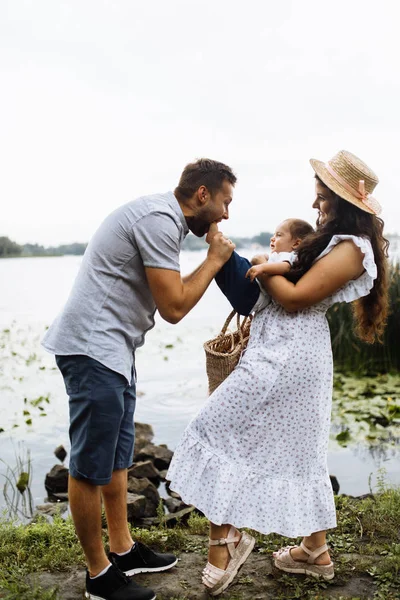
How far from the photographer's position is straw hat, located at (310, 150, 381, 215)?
9.76 ft

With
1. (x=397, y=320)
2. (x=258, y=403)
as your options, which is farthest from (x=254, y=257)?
(x=397, y=320)

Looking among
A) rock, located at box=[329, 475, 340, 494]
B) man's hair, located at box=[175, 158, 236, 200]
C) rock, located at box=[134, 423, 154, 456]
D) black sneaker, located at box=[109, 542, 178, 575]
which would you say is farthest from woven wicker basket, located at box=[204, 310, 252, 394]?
rock, located at box=[134, 423, 154, 456]

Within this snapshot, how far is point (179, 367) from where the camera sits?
31.9ft

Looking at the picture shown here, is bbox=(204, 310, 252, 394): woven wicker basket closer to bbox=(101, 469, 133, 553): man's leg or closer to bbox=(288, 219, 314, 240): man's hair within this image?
bbox=(288, 219, 314, 240): man's hair

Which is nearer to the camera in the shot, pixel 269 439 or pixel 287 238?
pixel 269 439

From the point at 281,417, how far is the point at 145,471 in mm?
2886

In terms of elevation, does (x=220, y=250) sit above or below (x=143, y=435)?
above

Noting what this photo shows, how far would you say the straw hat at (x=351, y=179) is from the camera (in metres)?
2.97

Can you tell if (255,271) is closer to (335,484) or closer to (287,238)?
(287,238)

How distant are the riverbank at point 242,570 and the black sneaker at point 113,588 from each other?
145 millimetres

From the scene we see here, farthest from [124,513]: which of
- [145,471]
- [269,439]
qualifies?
[145,471]

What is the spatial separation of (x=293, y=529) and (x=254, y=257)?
115cm

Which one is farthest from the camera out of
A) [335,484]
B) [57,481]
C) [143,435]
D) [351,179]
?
[143,435]

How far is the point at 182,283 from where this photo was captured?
272cm
